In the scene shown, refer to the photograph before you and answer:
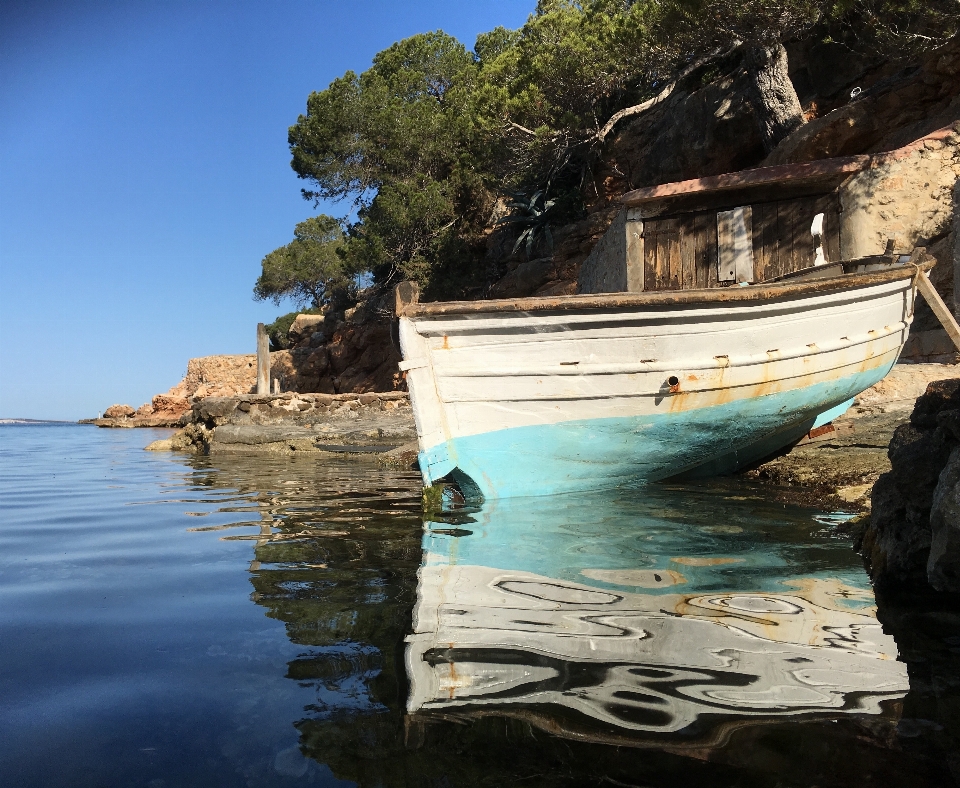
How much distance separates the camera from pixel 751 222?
10047 millimetres

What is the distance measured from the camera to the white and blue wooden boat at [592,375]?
4.80 meters

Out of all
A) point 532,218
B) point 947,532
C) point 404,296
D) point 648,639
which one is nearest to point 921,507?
point 947,532

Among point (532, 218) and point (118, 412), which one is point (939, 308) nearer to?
point (532, 218)

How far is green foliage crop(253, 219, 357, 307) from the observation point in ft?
113

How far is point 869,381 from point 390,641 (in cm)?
613

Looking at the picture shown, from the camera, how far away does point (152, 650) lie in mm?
1983

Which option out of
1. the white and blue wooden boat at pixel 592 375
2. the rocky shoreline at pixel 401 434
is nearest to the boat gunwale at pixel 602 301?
the white and blue wooden boat at pixel 592 375

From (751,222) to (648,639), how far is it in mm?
9301

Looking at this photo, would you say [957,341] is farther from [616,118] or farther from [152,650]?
[616,118]

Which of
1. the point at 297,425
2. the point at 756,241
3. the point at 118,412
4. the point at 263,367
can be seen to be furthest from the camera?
the point at 118,412

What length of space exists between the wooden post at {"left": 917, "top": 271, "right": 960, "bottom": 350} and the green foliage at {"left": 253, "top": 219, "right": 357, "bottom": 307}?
95.6ft

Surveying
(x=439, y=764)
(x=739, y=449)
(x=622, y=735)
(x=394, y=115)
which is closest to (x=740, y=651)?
(x=622, y=735)

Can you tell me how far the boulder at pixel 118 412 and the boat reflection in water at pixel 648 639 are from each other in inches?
1553

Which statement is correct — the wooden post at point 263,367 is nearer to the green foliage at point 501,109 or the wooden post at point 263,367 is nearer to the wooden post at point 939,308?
the green foliage at point 501,109
